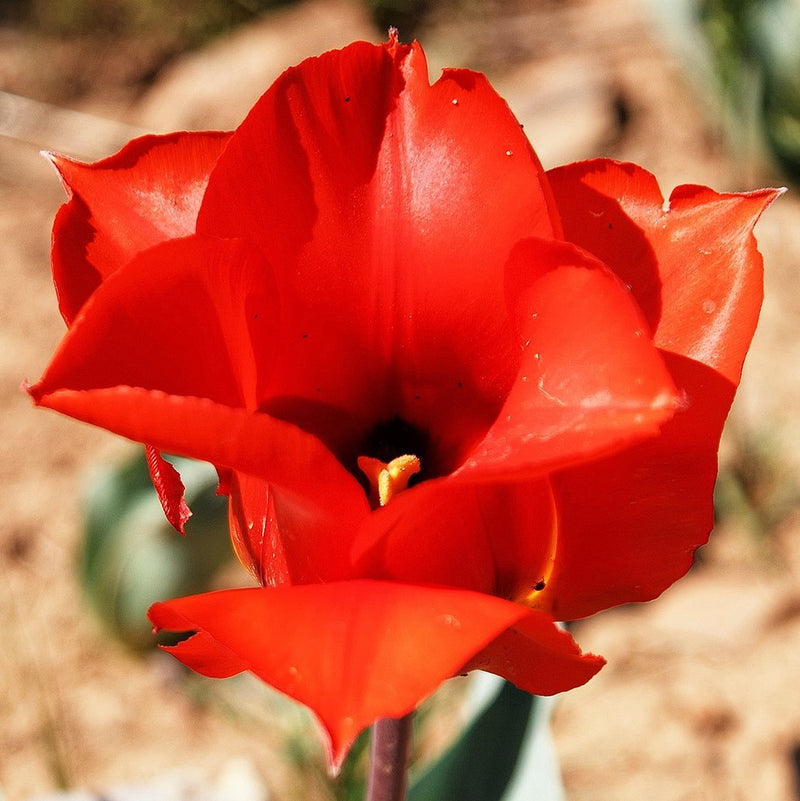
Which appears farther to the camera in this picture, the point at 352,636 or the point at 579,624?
the point at 579,624

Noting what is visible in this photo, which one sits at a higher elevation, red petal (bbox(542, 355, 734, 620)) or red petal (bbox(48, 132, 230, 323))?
red petal (bbox(48, 132, 230, 323))

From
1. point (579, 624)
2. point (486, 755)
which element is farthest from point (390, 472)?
point (579, 624)

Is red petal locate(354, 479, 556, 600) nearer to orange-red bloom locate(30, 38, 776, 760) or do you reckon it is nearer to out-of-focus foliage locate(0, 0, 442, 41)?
orange-red bloom locate(30, 38, 776, 760)

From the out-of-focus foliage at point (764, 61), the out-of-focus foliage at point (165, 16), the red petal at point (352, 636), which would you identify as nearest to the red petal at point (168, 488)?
the red petal at point (352, 636)

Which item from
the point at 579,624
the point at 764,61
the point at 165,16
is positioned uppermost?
the point at 165,16

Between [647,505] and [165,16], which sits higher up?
[647,505]

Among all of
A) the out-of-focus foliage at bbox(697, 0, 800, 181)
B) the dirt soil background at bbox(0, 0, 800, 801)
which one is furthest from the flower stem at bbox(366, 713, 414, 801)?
the out-of-focus foliage at bbox(697, 0, 800, 181)

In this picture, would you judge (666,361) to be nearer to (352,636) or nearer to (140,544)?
(352,636)

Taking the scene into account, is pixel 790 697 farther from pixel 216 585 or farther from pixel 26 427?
pixel 26 427

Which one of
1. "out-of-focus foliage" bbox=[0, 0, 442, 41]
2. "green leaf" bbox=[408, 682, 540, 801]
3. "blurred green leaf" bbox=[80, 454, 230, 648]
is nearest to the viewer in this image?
"green leaf" bbox=[408, 682, 540, 801]
